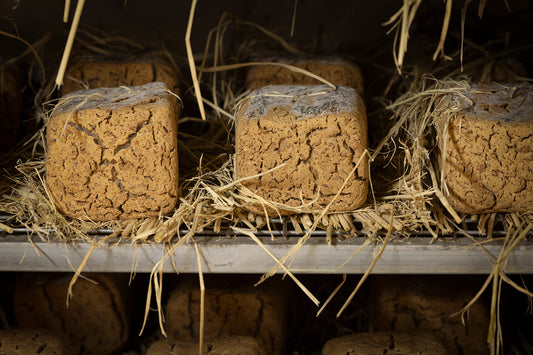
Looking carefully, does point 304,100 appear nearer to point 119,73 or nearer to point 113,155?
point 113,155

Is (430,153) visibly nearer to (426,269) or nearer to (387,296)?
(426,269)

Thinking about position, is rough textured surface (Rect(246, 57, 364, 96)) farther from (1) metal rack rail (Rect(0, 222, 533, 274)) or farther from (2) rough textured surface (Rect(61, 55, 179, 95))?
(1) metal rack rail (Rect(0, 222, 533, 274))

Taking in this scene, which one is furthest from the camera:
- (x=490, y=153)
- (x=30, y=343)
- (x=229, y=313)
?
(x=229, y=313)

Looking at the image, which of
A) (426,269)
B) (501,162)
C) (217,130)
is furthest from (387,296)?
(217,130)

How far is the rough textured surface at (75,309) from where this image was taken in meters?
1.20

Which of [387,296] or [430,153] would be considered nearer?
[430,153]

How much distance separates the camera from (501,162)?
874 millimetres

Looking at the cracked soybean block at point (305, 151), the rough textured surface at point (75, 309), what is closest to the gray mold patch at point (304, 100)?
the cracked soybean block at point (305, 151)

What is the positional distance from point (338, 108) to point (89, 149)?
1.68 ft

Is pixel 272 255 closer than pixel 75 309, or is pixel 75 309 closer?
pixel 272 255

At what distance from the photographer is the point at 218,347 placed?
3.25ft

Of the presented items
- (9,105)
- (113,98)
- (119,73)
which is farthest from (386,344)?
(9,105)

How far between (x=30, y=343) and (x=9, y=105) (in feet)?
2.17

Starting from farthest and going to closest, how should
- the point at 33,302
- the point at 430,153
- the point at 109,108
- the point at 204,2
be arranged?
the point at 204,2, the point at 33,302, the point at 430,153, the point at 109,108
